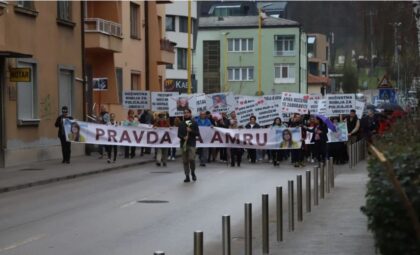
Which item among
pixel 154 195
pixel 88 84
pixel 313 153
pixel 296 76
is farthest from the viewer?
pixel 296 76

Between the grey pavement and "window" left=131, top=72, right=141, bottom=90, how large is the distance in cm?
1728

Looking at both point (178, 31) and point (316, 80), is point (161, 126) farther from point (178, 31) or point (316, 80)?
point (316, 80)

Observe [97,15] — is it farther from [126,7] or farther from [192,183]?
[192,183]

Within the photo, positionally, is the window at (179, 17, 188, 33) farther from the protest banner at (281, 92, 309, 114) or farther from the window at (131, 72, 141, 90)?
the protest banner at (281, 92, 309, 114)

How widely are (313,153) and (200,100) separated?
6178 millimetres

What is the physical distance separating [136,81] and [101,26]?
28.4ft

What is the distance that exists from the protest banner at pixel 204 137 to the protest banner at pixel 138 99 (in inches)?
179

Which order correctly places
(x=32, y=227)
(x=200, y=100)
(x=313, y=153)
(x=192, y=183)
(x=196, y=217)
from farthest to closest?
(x=200, y=100) < (x=313, y=153) < (x=192, y=183) < (x=196, y=217) < (x=32, y=227)

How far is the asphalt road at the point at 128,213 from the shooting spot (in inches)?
405

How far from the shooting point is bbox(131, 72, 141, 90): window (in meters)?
39.8

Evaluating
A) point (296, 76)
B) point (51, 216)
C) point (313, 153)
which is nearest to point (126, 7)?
point (313, 153)

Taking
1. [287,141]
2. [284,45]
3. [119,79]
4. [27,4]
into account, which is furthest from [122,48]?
[284,45]

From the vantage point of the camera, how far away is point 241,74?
83062 mm

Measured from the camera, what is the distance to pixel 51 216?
13.2 metres
